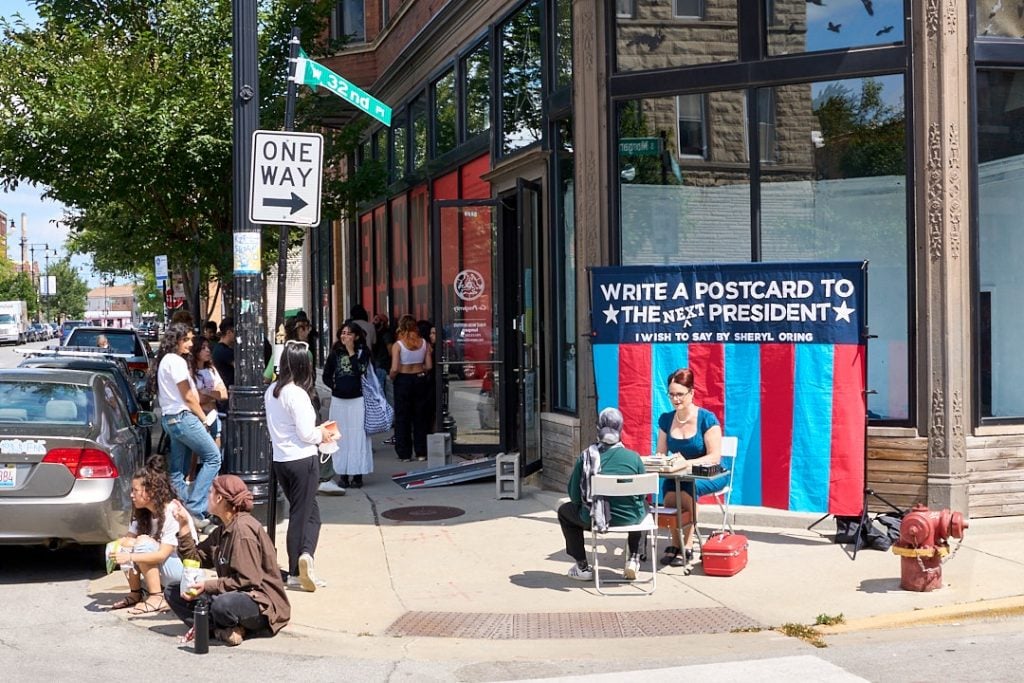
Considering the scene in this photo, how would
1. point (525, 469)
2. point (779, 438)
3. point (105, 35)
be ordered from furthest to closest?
point (105, 35)
point (525, 469)
point (779, 438)

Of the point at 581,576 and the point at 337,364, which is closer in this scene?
the point at 581,576

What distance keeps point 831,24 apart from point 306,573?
20.3 feet

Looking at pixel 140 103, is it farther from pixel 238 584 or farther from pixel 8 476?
pixel 238 584

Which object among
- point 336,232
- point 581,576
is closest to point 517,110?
point 581,576

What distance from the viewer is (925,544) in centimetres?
741

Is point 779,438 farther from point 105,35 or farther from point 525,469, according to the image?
point 105,35

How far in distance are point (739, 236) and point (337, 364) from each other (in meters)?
4.45

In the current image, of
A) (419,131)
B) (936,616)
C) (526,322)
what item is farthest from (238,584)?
(419,131)

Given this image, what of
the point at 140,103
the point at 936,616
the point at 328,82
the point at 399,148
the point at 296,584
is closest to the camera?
the point at 936,616

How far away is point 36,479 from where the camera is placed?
797 cm

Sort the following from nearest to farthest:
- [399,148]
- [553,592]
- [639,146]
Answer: [553,592] → [639,146] → [399,148]

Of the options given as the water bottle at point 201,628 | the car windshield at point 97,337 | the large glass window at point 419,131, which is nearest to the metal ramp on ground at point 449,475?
the water bottle at point 201,628

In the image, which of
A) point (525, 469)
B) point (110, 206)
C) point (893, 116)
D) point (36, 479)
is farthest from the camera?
point (110, 206)

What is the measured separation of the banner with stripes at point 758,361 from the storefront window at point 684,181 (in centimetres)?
109
